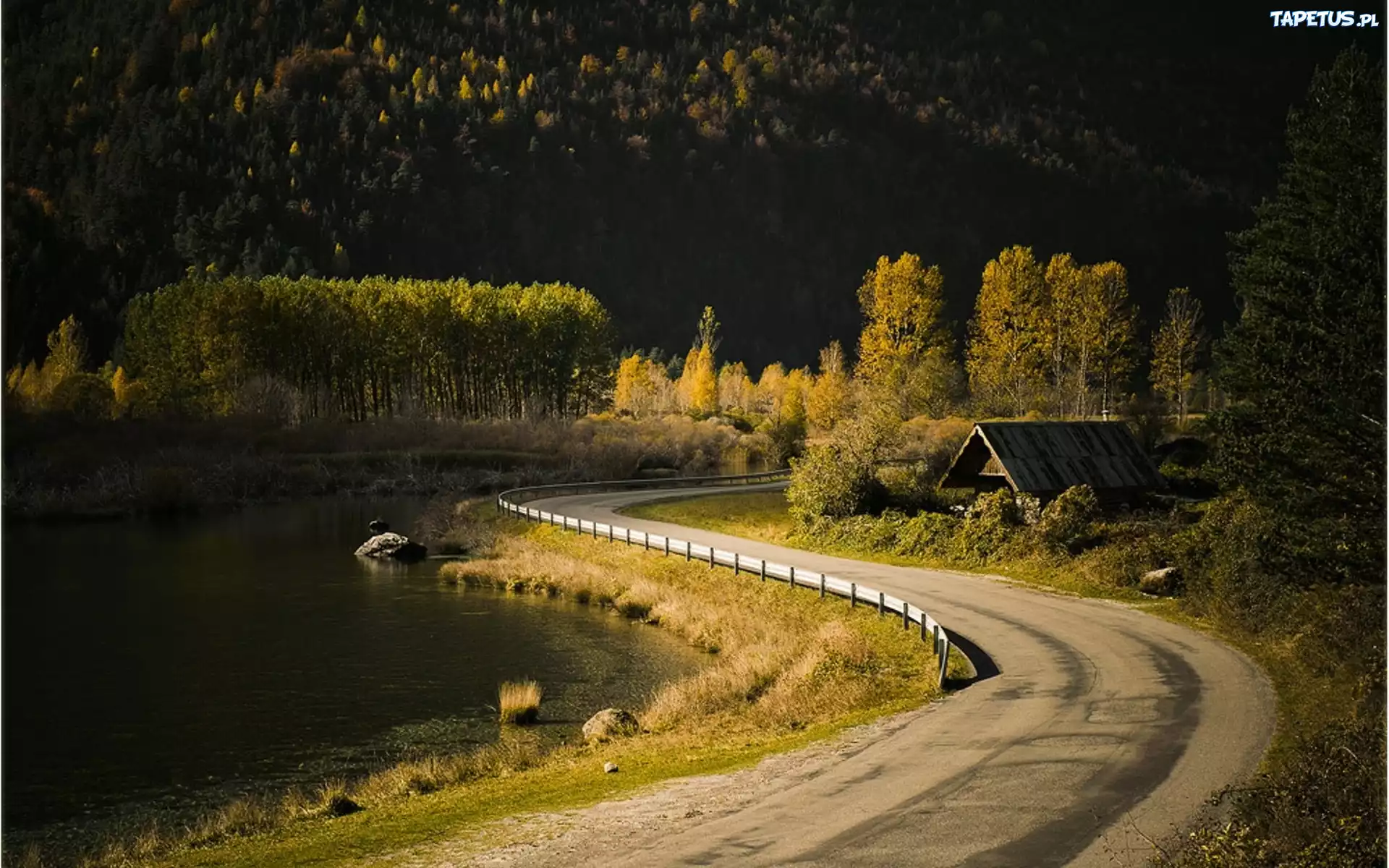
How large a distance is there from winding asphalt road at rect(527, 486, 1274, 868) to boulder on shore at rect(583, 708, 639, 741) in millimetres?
6704

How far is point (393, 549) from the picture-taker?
58906 millimetres

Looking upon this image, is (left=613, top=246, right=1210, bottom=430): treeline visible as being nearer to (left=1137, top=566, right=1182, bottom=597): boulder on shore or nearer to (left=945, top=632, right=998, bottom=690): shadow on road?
(left=1137, top=566, right=1182, bottom=597): boulder on shore

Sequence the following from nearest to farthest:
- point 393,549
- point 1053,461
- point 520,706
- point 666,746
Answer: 1. point 666,746
2. point 520,706
3. point 1053,461
4. point 393,549

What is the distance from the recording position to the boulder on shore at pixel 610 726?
27000 mm

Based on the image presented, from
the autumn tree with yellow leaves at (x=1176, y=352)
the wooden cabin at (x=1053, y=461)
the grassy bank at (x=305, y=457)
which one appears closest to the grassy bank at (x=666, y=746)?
A: the wooden cabin at (x=1053, y=461)

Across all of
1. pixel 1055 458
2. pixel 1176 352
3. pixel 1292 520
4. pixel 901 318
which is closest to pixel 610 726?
pixel 1292 520

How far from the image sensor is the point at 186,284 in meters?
123

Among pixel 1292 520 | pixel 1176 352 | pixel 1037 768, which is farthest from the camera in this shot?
pixel 1176 352

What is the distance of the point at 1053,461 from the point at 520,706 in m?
27.4

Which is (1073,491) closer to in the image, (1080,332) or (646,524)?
(646,524)

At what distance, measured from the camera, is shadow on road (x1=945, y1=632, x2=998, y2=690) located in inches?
1064

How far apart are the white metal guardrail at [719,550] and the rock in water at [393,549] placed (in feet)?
19.6

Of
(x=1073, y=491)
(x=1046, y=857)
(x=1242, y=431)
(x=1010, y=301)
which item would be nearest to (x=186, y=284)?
(x=1010, y=301)

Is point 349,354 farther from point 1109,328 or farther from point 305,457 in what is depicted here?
point 1109,328
